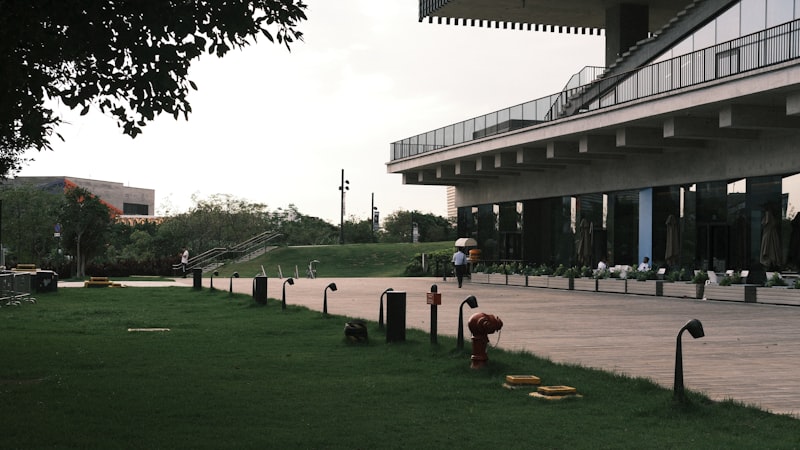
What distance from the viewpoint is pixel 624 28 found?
40.8m

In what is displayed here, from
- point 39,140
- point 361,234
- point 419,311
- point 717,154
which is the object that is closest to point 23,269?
point 419,311

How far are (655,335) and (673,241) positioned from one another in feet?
Answer: 59.4

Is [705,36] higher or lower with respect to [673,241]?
higher

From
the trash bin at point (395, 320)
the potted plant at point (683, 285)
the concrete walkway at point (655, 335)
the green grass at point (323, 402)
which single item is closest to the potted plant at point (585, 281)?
the potted plant at point (683, 285)

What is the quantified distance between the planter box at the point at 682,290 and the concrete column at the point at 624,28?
14034 millimetres

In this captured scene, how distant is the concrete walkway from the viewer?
34.0ft

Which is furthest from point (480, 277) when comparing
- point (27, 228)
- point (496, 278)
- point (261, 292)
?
point (27, 228)

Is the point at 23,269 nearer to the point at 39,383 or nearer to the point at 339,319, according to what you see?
the point at 339,319

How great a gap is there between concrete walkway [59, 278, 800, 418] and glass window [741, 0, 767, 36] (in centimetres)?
919

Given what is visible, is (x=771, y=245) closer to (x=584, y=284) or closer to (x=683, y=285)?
(x=683, y=285)

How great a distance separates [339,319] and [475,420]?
10756 millimetres

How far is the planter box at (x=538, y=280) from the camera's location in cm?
3710

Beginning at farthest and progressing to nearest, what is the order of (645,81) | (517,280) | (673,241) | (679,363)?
(517,280) → (673,241) → (645,81) → (679,363)

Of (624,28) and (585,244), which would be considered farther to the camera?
(624,28)
